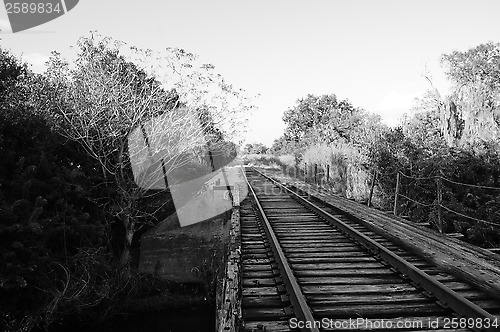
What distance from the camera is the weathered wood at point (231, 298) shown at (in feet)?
12.1

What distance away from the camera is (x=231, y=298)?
13.8 feet

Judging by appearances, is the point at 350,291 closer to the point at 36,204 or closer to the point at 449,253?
the point at 449,253

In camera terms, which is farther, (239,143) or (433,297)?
(239,143)

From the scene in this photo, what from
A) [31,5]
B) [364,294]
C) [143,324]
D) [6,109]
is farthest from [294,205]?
[31,5]

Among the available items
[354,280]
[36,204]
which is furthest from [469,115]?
[36,204]

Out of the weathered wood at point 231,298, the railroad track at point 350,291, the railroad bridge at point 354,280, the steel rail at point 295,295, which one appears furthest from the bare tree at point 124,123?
the steel rail at point 295,295

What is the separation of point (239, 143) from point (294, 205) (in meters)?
5.91

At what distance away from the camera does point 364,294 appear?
4.52 meters

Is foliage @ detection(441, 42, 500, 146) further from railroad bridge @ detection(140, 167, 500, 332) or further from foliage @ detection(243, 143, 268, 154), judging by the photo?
foliage @ detection(243, 143, 268, 154)

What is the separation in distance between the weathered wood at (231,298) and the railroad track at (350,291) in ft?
0.46

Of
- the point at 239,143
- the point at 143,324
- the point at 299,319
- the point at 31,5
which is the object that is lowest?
the point at 143,324

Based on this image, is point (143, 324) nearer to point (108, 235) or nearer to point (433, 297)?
point (108, 235)

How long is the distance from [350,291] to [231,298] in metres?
1.42

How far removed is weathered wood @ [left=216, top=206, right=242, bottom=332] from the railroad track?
0.46ft
